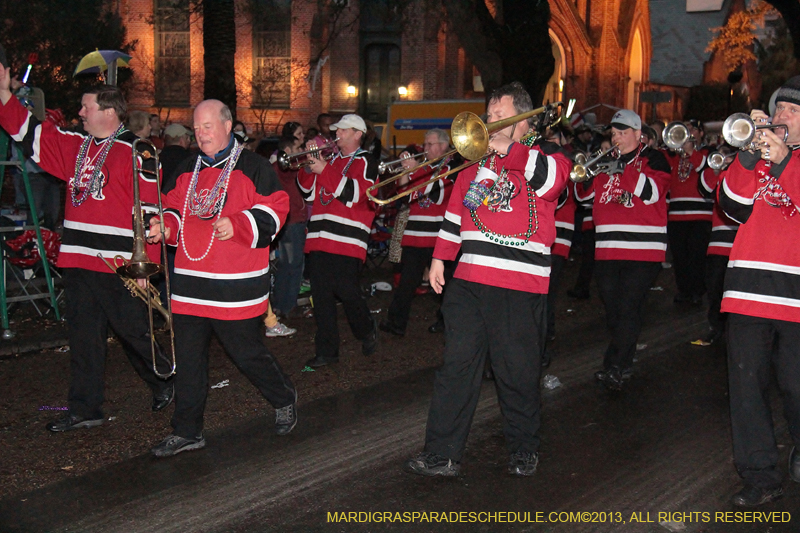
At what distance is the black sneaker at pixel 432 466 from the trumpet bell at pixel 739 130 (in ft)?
7.97

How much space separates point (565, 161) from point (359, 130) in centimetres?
298

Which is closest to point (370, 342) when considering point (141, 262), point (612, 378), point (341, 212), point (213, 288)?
point (341, 212)

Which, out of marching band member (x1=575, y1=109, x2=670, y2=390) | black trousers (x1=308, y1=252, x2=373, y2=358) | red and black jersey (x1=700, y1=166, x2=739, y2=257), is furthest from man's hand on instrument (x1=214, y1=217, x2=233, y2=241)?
red and black jersey (x1=700, y1=166, x2=739, y2=257)

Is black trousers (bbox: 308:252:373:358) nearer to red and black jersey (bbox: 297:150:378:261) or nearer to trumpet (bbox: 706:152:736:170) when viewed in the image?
red and black jersey (bbox: 297:150:378:261)

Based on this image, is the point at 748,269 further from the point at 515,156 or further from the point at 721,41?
the point at 721,41

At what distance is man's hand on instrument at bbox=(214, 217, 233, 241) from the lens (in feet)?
16.0

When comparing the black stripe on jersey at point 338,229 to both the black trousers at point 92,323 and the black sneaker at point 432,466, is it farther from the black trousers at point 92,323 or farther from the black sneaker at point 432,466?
the black sneaker at point 432,466

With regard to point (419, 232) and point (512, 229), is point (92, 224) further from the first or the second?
point (419, 232)

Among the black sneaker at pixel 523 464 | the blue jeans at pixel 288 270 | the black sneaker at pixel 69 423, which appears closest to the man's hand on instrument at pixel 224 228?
the black sneaker at pixel 69 423

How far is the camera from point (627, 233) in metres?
6.94

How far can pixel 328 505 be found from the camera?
4629mm

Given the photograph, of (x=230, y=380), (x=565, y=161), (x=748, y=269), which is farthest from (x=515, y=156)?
(x=230, y=380)

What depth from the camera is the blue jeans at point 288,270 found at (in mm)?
9633

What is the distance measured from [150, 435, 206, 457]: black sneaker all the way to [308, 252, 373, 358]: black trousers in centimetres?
226
